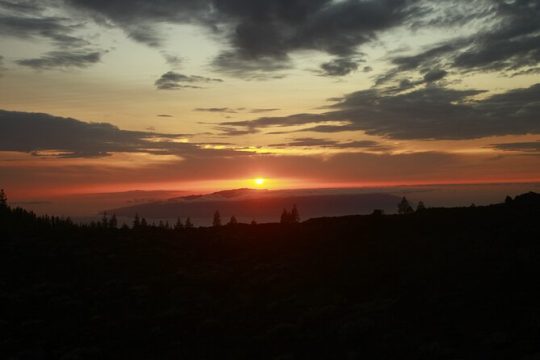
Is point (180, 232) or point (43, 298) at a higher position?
point (180, 232)

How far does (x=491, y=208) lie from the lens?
33.2 metres

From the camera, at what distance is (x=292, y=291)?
82.9 ft

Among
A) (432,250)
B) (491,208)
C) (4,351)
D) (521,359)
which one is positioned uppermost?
(491,208)

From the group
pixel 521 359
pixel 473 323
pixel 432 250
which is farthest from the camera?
pixel 432 250

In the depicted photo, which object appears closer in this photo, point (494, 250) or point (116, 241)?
point (494, 250)

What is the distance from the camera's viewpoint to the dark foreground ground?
18531 millimetres

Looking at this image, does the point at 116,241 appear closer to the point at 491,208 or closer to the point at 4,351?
the point at 4,351

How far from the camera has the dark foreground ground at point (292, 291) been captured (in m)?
18.5

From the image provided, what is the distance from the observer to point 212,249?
1366 inches

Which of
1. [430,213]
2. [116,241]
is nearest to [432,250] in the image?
[430,213]

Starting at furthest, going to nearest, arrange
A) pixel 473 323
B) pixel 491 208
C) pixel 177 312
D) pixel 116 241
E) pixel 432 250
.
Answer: pixel 116 241 → pixel 491 208 → pixel 432 250 → pixel 177 312 → pixel 473 323

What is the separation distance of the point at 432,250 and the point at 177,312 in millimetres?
13757

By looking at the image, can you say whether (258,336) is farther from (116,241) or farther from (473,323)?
(116,241)

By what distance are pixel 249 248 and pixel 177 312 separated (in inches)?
404
